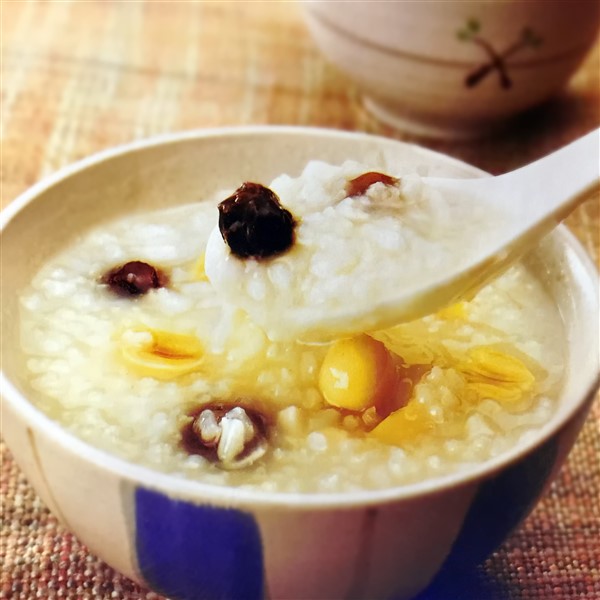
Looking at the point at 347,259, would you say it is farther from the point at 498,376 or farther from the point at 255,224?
the point at 498,376

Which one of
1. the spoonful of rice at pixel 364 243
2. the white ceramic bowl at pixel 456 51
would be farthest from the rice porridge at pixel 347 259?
the white ceramic bowl at pixel 456 51

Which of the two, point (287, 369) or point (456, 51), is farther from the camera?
point (456, 51)

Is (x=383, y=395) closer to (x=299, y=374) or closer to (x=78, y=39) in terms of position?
(x=299, y=374)

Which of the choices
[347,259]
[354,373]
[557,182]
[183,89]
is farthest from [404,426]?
[183,89]

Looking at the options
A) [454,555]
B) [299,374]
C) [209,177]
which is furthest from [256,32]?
[454,555]

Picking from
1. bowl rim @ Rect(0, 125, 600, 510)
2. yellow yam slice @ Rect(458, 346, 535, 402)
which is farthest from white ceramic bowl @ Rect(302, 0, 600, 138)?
bowl rim @ Rect(0, 125, 600, 510)

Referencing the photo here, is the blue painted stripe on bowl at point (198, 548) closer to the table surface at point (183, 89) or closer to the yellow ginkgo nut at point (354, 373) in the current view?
the yellow ginkgo nut at point (354, 373)

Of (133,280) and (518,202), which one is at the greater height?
(518,202)
